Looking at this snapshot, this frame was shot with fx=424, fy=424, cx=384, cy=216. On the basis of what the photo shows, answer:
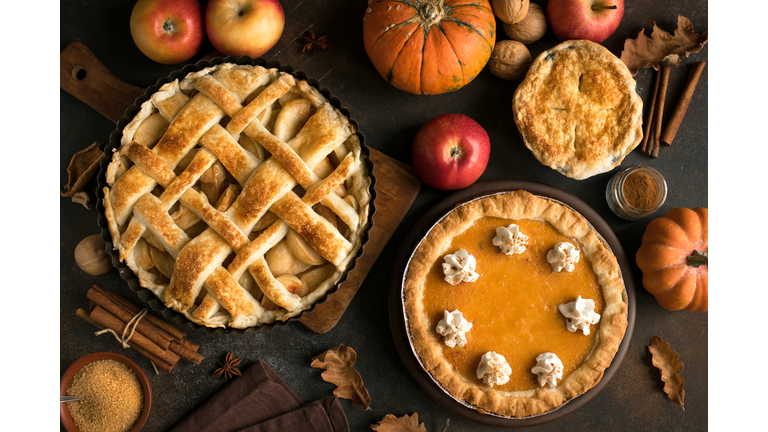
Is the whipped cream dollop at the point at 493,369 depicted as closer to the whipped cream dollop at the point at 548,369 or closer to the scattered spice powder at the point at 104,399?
the whipped cream dollop at the point at 548,369

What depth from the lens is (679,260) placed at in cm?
204

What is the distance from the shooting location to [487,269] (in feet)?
6.75

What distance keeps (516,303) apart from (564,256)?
319 millimetres

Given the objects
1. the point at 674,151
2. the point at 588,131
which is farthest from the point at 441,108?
the point at 674,151

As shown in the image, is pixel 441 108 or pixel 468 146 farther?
pixel 441 108

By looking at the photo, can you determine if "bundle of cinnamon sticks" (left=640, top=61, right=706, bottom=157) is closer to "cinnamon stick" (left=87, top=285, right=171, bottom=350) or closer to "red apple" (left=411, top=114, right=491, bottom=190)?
"red apple" (left=411, top=114, right=491, bottom=190)

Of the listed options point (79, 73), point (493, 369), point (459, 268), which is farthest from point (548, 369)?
point (79, 73)

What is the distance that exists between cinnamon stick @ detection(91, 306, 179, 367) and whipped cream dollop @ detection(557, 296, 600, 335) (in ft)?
6.26

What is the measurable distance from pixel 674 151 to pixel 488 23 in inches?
49.4

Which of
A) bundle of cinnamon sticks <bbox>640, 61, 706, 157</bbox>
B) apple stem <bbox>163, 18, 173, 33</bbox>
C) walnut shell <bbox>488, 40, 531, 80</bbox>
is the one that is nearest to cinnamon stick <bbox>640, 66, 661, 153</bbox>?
bundle of cinnamon sticks <bbox>640, 61, 706, 157</bbox>

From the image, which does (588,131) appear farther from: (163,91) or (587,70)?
(163,91)

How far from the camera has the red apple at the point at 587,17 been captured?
206cm

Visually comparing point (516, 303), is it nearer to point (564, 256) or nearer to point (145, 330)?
point (564, 256)

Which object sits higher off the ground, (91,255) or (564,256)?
(91,255)
